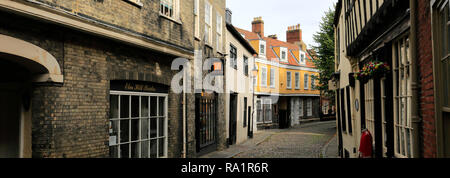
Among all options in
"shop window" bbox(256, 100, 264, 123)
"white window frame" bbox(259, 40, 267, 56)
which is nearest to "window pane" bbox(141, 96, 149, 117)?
"shop window" bbox(256, 100, 264, 123)

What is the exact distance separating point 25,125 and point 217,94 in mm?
9450

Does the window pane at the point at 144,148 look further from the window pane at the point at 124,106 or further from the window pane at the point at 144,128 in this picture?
the window pane at the point at 124,106

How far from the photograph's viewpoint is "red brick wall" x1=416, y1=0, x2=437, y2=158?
147 inches

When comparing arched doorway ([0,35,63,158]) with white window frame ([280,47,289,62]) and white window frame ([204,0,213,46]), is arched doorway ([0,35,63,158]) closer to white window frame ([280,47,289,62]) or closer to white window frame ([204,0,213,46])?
white window frame ([204,0,213,46])

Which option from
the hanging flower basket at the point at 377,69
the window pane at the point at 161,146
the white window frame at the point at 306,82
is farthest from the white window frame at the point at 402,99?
the white window frame at the point at 306,82

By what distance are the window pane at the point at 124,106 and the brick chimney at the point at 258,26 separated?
999 inches

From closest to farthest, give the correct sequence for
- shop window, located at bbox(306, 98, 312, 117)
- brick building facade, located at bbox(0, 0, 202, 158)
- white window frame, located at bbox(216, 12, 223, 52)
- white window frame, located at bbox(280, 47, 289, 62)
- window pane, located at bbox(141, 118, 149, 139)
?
brick building facade, located at bbox(0, 0, 202, 158) → window pane, located at bbox(141, 118, 149, 139) → white window frame, located at bbox(216, 12, 223, 52) → white window frame, located at bbox(280, 47, 289, 62) → shop window, located at bbox(306, 98, 312, 117)

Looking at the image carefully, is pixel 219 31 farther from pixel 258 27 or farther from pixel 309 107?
pixel 309 107

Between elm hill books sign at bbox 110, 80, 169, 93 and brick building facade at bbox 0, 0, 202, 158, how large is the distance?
23 millimetres

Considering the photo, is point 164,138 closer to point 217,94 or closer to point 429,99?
point 217,94

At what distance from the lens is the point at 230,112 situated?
16.7 m

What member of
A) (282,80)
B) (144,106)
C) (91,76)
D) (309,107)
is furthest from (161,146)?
(309,107)
